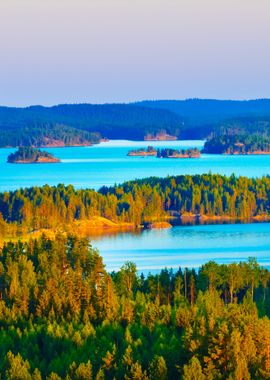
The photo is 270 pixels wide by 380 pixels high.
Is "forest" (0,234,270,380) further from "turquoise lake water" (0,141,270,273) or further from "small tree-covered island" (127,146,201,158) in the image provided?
"small tree-covered island" (127,146,201,158)

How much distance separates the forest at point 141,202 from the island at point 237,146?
8690cm

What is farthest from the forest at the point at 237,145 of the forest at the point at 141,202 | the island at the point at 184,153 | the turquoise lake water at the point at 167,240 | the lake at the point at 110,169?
the forest at the point at 141,202

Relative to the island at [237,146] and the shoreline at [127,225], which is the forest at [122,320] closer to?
the shoreline at [127,225]

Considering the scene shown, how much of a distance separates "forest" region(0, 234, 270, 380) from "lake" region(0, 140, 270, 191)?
59820mm

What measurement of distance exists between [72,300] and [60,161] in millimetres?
120029

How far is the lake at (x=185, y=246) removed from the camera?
57.3m

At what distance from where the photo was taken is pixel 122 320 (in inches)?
1427

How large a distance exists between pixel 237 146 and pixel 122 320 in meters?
142

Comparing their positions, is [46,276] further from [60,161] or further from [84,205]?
[60,161]

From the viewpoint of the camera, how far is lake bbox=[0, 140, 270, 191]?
116 m

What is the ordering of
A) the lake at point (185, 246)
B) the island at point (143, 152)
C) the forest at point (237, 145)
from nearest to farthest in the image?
the lake at point (185, 246), the island at point (143, 152), the forest at point (237, 145)

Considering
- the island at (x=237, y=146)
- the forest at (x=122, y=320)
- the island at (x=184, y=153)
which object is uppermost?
the island at (x=237, y=146)

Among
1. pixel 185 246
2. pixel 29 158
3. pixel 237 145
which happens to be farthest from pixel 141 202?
pixel 237 145

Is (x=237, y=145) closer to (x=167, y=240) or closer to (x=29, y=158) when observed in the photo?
(x=29, y=158)
